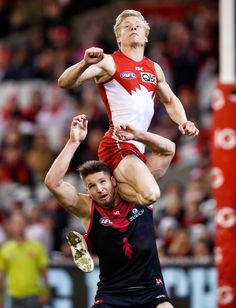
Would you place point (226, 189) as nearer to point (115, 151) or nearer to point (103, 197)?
point (115, 151)

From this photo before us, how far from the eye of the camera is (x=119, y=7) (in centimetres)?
1936

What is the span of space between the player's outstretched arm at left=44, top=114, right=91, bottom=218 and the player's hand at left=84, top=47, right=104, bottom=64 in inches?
23.8

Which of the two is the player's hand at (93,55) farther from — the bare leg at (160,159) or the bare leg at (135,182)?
the bare leg at (160,159)

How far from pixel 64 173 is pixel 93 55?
1066 mm

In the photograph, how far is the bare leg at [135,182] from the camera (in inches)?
348

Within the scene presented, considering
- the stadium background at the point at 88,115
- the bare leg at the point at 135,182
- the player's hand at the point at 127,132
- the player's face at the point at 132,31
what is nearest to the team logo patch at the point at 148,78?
the player's face at the point at 132,31

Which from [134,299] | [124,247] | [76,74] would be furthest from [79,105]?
[76,74]

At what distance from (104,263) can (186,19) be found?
9593 mm

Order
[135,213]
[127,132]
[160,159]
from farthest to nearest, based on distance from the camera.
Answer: [160,159] < [135,213] < [127,132]

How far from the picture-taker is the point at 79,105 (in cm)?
1764

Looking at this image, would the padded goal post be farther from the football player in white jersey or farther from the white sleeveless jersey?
the white sleeveless jersey

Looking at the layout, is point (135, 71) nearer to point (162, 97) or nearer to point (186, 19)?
point (162, 97)

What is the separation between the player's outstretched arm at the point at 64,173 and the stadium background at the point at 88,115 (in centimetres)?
490

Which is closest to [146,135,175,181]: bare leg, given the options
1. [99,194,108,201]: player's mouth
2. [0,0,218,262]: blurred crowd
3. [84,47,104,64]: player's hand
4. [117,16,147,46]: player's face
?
[99,194,108,201]: player's mouth
